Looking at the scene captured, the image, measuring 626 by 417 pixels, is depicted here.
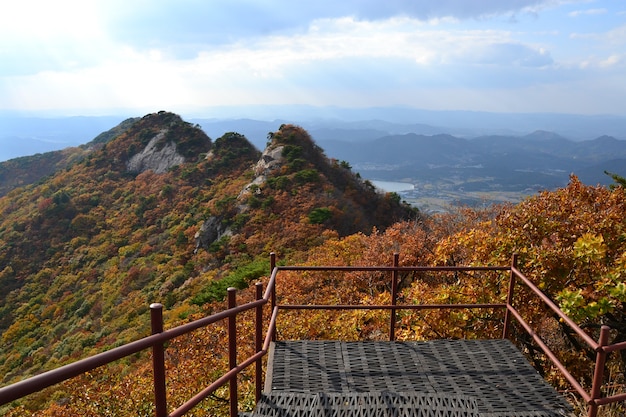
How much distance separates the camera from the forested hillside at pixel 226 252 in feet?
24.5

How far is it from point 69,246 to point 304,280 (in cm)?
3177

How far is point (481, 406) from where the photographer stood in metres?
4.31

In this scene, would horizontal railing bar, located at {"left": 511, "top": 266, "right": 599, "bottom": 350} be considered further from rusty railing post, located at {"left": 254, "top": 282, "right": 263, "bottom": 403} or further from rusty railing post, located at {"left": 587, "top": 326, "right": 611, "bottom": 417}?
rusty railing post, located at {"left": 254, "top": 282, "right": 263, "bottom": 403}

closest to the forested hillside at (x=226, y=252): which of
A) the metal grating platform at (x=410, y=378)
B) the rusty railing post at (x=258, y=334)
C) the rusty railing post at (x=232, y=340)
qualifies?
the metal grating platform at (x=410, y=378)

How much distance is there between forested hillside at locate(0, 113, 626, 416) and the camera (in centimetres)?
746

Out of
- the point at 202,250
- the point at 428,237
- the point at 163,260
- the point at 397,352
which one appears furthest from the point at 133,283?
the point at 397,352

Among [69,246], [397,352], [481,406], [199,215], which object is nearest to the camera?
[481,406]

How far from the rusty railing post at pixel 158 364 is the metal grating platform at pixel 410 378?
1.53 m

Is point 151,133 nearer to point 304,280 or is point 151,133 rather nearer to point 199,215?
point 199,215

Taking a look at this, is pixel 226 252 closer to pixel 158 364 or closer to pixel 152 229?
pixel 152 229

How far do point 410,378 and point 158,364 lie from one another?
2.98 meters

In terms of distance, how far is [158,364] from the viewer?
9.31 ft

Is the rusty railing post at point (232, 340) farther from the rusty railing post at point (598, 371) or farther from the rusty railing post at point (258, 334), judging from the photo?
the rusty railing post at point (598, 371)

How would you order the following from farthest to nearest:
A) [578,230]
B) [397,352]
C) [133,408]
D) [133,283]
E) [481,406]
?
[133,283]
[133,408]
[578,230]
[397,352]
[481,406]
